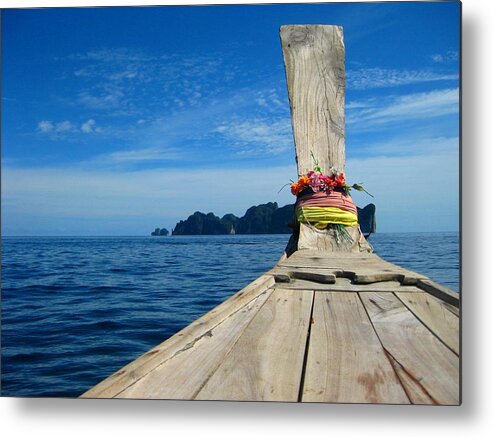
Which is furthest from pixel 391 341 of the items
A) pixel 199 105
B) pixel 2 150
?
pixel 2 150

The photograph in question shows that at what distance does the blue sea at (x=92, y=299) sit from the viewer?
100 inches

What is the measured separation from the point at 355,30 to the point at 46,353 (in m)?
2.32

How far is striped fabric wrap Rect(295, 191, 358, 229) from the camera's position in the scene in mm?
2797

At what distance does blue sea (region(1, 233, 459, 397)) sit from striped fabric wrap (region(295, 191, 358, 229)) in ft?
0.87

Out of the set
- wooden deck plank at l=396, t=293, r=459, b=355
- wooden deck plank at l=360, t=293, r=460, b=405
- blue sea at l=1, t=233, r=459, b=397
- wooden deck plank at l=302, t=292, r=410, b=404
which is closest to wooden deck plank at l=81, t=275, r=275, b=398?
wooden deck plank at l=302, t=292, r=410, b=404

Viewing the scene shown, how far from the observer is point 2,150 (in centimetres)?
270

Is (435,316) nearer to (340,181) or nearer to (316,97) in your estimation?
(340,181)

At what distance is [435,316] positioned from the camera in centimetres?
189

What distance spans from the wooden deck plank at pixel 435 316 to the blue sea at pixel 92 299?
1.36ft

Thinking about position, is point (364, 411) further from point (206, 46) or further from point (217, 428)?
point (206, 46)


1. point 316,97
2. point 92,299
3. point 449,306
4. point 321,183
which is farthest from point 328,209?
point 92,299

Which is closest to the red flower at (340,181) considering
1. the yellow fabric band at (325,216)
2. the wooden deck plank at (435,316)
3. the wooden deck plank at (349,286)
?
the yellow fabric band at (325,216)

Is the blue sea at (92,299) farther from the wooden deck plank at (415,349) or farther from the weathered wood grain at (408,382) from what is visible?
the weathered wood grain at (408,382)

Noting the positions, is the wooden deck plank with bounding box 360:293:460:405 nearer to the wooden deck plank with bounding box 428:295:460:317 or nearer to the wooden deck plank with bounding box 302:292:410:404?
the wooden deck plank with bounding box 302:292:410:404
